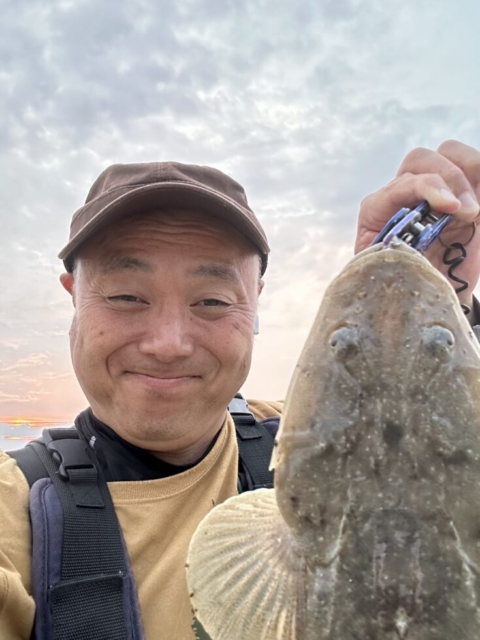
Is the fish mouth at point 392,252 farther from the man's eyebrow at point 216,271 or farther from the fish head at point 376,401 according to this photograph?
the man's eyebrow at point 216,271

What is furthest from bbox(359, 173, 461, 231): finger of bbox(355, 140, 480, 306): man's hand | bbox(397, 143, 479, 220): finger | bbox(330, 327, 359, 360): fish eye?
bbox(330, 327, 359, 360): fish eye

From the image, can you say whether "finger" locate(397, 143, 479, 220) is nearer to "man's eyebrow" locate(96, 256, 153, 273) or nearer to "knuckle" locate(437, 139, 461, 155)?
"knuckle" locate(437, 139, 461, 155)

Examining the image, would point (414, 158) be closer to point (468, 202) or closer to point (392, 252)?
point (468, 202)

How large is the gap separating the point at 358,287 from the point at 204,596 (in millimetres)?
1457

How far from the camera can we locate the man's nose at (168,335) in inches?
128

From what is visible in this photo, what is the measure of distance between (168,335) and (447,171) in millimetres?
1957

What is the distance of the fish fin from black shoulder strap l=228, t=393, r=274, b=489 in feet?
4.08

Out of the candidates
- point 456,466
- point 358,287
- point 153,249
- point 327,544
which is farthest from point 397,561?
point 153,249

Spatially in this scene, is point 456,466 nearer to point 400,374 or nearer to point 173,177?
point 400,374

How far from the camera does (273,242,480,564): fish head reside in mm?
2119

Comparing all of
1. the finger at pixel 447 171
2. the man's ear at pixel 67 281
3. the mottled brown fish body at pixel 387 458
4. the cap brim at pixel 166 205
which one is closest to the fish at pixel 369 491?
the mottled brown fish body at pixel 387 458

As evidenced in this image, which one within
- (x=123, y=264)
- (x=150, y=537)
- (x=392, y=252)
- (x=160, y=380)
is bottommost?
(x=150, y=537)

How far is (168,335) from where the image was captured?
3.26 m

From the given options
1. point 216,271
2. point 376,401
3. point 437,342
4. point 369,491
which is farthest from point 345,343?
point 216,271
